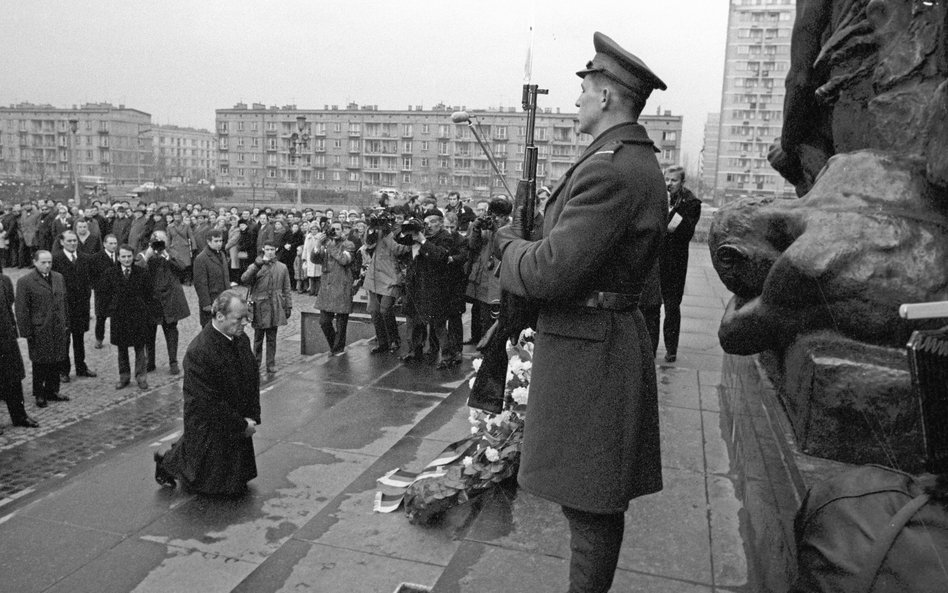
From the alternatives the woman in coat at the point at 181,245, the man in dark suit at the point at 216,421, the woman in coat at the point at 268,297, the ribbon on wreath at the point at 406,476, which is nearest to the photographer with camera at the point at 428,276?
the woman in coat at the point at 268,297

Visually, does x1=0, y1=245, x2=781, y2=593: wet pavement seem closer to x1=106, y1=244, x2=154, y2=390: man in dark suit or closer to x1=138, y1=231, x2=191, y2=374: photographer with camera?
x1=106, y1=244, x2=154, y2=390: man in dark suit

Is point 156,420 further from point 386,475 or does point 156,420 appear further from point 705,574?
point 705,574

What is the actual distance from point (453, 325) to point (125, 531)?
521 cm

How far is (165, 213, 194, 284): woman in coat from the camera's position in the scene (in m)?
17.8

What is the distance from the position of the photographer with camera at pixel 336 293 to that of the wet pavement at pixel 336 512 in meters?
2.06

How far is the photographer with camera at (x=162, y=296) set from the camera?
31.2 feet

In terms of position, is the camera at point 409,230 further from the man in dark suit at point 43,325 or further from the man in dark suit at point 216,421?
the man in dark suit at point 43,325

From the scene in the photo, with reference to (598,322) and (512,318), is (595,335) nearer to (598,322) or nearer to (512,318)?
(598,322)

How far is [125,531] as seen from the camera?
4918mm

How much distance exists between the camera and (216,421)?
5.62 meters

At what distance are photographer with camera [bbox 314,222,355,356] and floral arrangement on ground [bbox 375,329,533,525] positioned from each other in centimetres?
528

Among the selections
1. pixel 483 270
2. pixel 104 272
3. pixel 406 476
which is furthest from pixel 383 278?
pixel 406 476

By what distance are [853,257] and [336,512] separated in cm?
342

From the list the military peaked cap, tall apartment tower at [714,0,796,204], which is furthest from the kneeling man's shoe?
tall apartment tower at [714,0,796,204]
